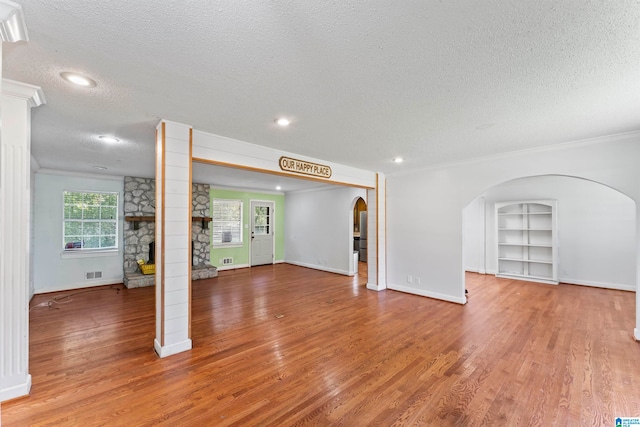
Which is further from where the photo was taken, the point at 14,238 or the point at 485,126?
the point at 485,126

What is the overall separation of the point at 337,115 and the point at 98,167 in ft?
17.4

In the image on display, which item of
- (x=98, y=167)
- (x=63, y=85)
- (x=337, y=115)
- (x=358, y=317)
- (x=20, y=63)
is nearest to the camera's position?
(x=20, y=63)

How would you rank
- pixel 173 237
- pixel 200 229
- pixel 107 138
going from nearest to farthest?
1. pixel 173 237
2. pixel 107 138
3. pixel 200 229

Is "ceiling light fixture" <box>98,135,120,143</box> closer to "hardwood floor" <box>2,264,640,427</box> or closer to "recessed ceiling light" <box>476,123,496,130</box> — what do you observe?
"hardwood floor" <box>2,264,640,427</box>

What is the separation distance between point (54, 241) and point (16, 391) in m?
4.65

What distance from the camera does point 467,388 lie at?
2.41 metres

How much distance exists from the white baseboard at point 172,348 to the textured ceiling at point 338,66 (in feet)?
8.15

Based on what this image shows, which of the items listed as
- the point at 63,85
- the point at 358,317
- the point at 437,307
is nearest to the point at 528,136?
the point at 437,307

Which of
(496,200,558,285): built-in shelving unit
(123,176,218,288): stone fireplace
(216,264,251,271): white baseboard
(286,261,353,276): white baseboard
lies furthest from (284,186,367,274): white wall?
(496,200,558,285): built-in shelving unit

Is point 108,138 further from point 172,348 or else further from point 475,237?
point 475,237

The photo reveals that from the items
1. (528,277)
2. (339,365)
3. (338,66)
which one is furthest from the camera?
(528,277)

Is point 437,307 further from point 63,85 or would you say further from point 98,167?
point 98,167

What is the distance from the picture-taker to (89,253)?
597cm

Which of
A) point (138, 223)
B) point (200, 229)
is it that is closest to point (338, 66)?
point (138, 223)
